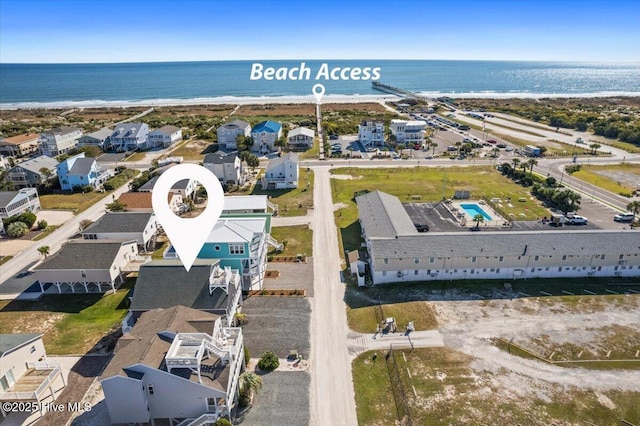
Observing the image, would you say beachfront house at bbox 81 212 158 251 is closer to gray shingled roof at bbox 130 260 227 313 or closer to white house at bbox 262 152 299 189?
gray shingled roof at bbox 130 260 227 313

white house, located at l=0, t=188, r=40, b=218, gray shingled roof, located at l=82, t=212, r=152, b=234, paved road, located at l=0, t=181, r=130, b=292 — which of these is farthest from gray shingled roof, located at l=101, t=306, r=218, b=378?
white house, located at l=0, t=188, r=40, b=218

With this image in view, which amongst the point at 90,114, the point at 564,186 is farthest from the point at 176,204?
the point at 90,114

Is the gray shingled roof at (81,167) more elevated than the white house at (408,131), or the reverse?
the white house at (408,131)

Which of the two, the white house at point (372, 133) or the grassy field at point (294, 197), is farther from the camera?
the white house at point (372, 133)

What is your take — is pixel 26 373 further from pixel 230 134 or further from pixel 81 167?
pixel 230 134

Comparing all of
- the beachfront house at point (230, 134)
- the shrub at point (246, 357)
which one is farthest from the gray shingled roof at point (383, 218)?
the beachfront house at point (230, 134)

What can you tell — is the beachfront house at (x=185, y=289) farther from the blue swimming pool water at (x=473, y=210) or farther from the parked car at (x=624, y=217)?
the parked car at (x=624, y=217)
